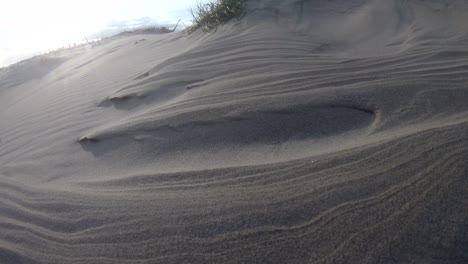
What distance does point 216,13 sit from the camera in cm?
561

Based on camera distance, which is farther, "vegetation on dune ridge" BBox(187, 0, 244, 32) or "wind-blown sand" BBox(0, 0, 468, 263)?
"vegetation on dune ridge" BBox(187, 0, 244, 32)

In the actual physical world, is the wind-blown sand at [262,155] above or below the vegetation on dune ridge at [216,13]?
below

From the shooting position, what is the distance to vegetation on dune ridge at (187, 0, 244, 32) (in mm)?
5500

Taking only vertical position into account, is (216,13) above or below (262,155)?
above

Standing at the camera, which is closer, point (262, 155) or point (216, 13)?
point (262, 155)

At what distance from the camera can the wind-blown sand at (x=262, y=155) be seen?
1.64 metres

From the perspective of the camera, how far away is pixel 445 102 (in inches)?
97.9

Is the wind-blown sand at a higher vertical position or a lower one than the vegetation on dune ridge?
lower

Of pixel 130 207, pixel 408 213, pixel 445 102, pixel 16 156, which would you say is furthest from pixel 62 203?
pixel 445 102

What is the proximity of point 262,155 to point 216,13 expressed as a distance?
374 centimetres

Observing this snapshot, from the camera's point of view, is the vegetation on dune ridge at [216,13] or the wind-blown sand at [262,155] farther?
the vegetation on dune ridge at [216,13]

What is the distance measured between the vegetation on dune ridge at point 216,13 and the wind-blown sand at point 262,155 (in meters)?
0.92

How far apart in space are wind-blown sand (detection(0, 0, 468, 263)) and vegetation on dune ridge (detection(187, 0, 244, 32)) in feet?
3.01

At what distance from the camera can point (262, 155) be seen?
2359 millimetres
